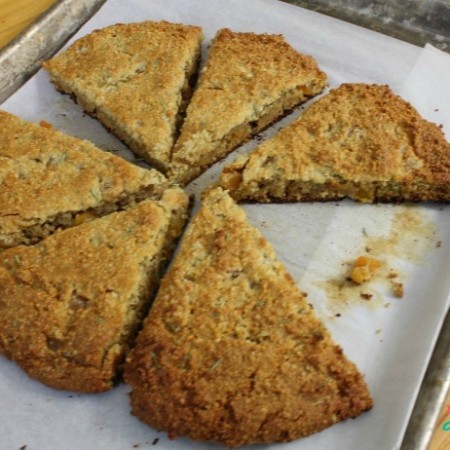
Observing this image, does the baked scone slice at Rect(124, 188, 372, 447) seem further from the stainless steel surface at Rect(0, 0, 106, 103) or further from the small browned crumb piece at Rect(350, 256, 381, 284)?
the stainless steel surface at Rect(0, 0, 106, 103)

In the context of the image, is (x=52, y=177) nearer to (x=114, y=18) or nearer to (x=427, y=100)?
(x=114, y=18)

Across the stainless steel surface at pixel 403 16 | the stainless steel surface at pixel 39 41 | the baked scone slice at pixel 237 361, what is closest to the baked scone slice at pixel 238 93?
the stainless steel surface at pixel 403 16

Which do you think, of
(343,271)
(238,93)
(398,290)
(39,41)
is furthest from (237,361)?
(39,41)

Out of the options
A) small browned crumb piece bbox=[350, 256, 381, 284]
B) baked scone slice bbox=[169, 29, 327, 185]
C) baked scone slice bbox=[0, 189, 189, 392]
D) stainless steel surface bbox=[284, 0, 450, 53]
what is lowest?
baked scone slice bbox=[0, 189, 189, 392]

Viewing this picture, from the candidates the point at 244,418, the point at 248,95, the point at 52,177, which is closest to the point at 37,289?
the point at 52,177

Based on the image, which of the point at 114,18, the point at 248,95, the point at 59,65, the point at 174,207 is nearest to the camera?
the point at 174,207

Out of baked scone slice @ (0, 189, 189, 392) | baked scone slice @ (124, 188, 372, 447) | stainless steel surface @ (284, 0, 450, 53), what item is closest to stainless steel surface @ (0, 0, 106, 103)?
baked scone slice @ (0, 189, 189, 392)

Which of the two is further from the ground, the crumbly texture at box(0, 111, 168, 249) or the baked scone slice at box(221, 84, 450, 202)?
the baked scone slice at box(221, 84, 450, 202)
